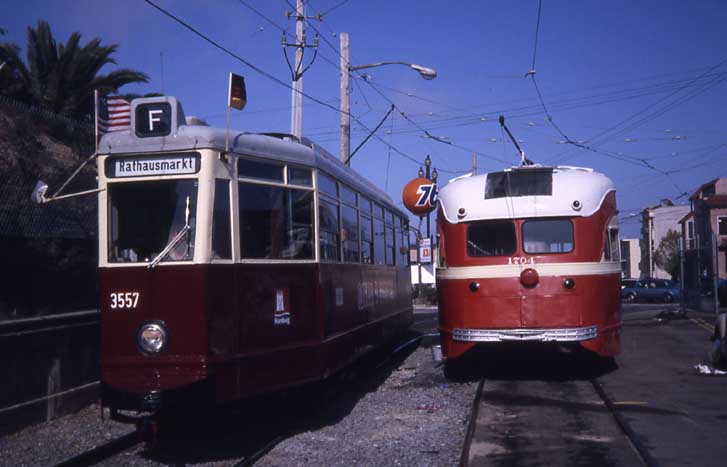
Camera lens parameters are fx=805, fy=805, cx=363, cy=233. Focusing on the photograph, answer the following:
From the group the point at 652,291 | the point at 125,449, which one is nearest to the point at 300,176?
the point at 125,449

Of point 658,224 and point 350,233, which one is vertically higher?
point 658,224

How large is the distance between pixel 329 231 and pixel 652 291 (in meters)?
39.5

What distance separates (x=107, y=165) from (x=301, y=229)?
2.13 meters

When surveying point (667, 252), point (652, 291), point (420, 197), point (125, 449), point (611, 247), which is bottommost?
point (125, 449)

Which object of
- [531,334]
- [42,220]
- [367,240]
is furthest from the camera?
[42,220]

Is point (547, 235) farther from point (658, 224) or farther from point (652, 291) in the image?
point (658, 224)

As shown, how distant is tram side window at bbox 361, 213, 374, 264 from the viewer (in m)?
12.1

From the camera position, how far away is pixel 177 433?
29.6ft

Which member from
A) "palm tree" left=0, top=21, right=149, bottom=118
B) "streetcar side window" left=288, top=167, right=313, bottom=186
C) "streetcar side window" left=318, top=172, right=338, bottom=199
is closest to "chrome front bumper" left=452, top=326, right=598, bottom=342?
"streetcar side window" left=318, top=172, right=338, bottom=199

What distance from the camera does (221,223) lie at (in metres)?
7.84

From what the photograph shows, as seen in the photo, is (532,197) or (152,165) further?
(532,197)

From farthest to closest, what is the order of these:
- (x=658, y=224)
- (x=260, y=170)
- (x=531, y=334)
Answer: (x=658, y=224) < (x=531, y=334) < (x=260, y=170)

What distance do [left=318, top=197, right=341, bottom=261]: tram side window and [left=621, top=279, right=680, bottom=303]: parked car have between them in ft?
127

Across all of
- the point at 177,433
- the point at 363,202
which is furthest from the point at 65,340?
the point at 363,202
